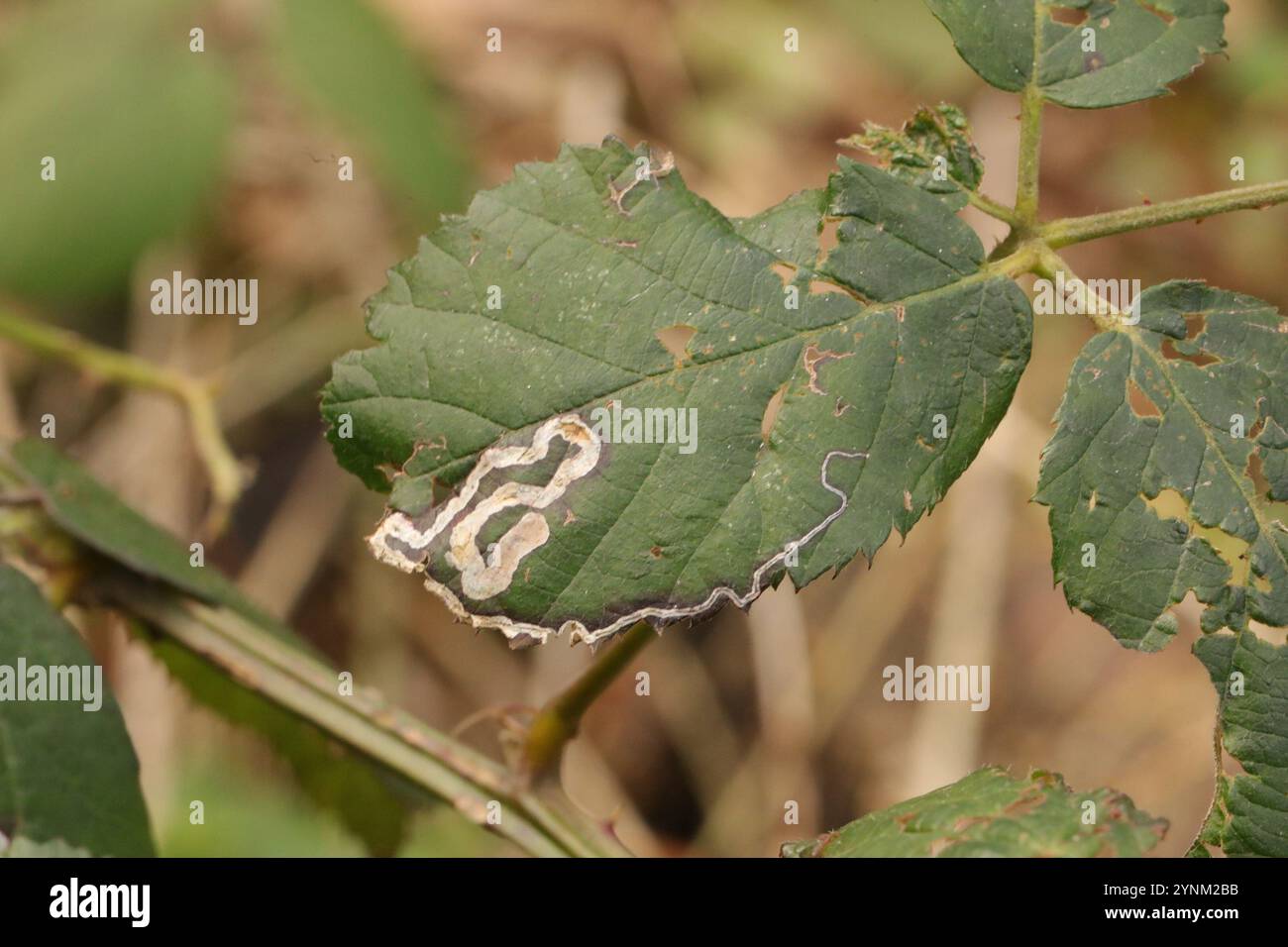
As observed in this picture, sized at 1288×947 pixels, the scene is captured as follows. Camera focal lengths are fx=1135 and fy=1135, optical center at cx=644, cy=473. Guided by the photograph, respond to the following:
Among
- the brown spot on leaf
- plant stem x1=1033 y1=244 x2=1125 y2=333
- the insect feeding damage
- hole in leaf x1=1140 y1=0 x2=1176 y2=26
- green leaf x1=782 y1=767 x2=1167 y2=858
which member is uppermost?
hole in leaf x1=1140 y1=0 x2=1176 y2=26

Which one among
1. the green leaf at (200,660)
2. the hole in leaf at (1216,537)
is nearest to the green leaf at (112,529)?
the green leaf at (200,660)

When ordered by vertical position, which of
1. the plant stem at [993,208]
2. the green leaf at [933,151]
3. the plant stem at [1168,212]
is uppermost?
the green leaf at [933,151]

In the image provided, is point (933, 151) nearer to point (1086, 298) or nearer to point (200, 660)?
point (1086, 298)

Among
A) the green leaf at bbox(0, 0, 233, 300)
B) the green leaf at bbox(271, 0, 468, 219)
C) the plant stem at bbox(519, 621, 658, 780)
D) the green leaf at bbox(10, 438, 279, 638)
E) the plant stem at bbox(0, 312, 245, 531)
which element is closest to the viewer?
the plant stem at bbox(519, 621, 658, 780)

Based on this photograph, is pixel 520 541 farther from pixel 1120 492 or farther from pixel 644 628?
pixel 1120 492

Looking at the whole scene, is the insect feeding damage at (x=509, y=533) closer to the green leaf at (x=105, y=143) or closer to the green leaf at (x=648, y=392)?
the green leaf at (x=648, y=392)

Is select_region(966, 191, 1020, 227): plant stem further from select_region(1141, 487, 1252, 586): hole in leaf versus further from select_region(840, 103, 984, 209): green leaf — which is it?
select_region(1141, 487, 1252, 586): hole in leaf

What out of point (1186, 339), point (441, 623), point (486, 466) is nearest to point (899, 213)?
point (1186, 339)

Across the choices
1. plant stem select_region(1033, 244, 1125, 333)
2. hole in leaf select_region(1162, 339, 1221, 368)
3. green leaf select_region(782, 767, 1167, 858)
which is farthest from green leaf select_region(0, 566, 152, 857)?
hole in leaf select_region(1162, 339, 1221, 368)
